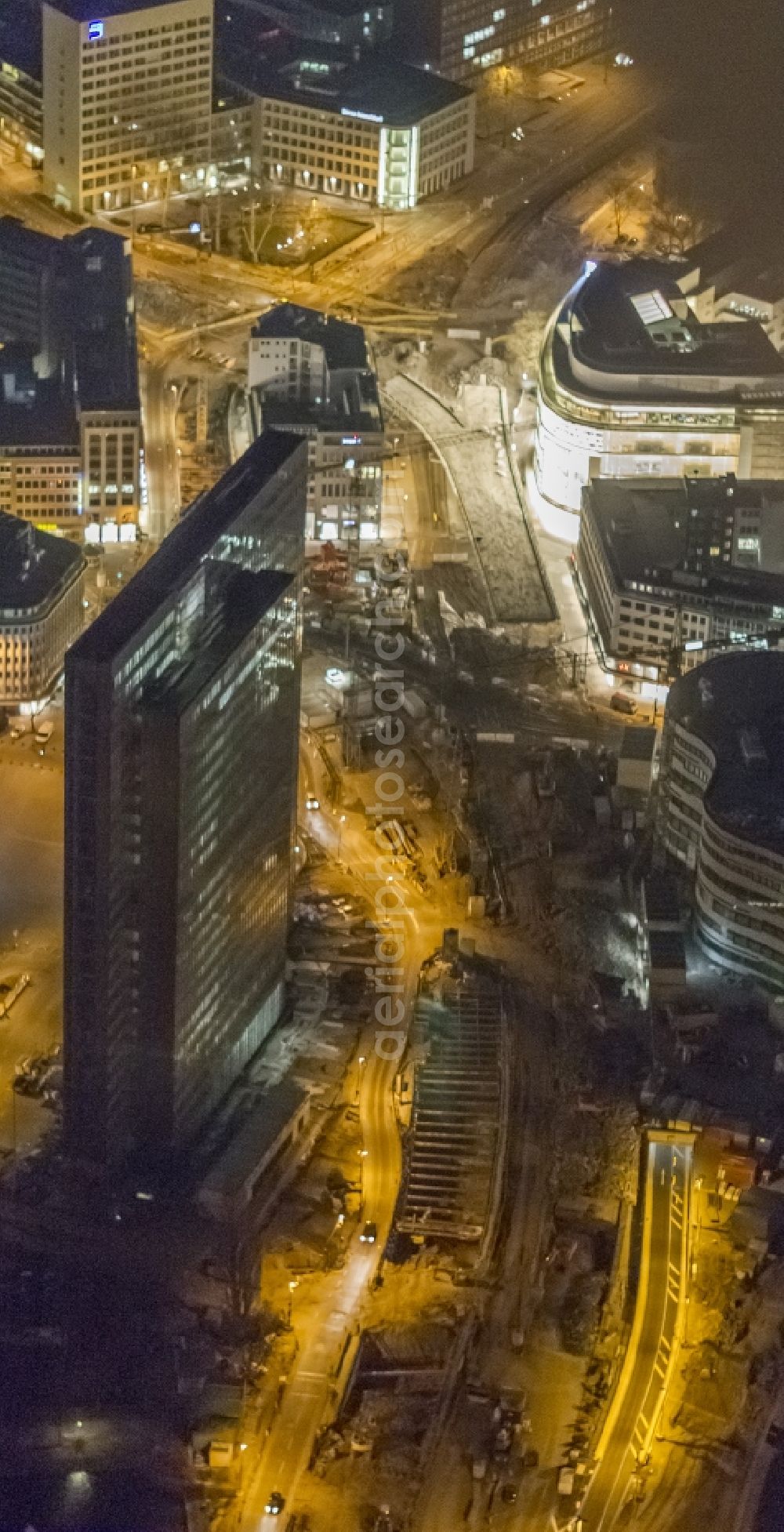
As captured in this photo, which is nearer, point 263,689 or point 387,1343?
point 387,1343

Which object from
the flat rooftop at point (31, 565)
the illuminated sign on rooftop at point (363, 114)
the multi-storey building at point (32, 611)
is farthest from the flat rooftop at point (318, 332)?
the illuminated sign on rooftop at point (363, 114)

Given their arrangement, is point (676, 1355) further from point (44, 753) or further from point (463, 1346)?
point (44, 753)

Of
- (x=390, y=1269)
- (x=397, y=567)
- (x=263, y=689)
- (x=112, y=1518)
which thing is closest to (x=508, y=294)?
(x=397, y=567)

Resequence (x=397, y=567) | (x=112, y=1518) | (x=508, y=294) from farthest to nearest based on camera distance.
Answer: (x=508, y=294)
(x=397, y=567)
(x=112, y=1518)

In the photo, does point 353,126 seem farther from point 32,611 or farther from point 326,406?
point 32,611

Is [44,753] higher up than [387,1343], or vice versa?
[44,753]

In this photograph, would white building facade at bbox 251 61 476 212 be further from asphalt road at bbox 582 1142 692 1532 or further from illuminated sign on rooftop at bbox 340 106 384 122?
asphalt road at bbox 582 1142 692 1532
